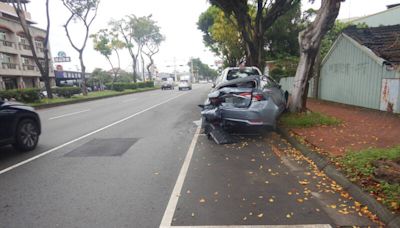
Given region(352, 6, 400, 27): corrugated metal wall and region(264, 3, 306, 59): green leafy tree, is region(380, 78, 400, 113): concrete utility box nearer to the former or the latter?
region(352, 6, 400, 27): corrugated metal wall

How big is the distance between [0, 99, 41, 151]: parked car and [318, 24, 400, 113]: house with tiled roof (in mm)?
9313

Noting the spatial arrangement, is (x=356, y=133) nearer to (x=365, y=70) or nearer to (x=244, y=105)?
(x=244, y=105)

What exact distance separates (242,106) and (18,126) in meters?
5.31

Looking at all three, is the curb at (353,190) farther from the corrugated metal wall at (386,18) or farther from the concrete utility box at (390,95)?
the corrugated metal wall at (386,18)

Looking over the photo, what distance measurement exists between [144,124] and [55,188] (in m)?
5.94

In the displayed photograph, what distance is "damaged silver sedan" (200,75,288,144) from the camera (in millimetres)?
7102

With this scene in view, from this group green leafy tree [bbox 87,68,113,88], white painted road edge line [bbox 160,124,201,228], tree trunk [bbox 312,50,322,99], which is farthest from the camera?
green leafy tree [bbox 87,68,113,88]

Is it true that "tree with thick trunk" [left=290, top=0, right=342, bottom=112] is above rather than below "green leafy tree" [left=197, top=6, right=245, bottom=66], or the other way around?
below

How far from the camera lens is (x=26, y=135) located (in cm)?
686

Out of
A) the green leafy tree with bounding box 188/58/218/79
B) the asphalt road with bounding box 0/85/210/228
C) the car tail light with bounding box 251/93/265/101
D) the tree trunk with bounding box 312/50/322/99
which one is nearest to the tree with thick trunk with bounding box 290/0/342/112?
the car tail light with bounding box 251/93/265/101

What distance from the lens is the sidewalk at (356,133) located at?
19.2 feet

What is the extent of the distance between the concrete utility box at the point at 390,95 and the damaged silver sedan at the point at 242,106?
389 centimetres

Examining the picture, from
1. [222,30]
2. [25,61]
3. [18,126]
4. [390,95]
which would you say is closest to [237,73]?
[390,95]

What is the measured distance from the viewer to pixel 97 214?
11.9 ft
